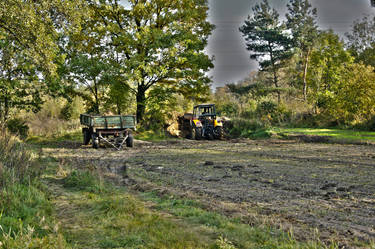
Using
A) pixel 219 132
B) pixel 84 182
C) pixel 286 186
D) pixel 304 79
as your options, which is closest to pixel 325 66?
pixel 304 79

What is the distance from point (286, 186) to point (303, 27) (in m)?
31.3

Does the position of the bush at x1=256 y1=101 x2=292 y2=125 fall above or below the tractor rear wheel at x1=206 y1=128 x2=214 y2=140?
above

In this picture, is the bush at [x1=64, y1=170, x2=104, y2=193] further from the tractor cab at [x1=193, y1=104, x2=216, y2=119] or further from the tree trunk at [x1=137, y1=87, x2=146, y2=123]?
the tree trunk at [x1=137, y1=87, x2=146, y2=123]

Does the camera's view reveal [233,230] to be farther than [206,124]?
No

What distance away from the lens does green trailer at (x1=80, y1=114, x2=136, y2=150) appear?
15.1 metres

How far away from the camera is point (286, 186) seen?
20.7 feet

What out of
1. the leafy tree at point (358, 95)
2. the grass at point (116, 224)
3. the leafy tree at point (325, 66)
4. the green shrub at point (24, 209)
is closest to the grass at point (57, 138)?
the grass at point (116, 224)

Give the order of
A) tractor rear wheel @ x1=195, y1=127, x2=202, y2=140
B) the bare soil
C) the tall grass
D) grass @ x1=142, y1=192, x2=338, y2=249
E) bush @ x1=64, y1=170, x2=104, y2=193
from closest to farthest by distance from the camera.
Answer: the tall grass < grass @ x1=142, y1=192, x2=338, y2=249 < the bare soil < bush @ x1=64, y1=170, x2=104, y2=193 < tractor rear wheel @ x1=195, y1=127, x2=202, y2=140

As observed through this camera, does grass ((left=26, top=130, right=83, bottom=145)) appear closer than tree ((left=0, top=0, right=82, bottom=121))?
No

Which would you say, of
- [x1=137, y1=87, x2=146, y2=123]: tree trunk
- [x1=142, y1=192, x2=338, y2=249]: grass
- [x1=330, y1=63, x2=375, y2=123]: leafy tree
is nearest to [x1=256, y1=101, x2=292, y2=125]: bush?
[x1=330, y1=63, x2=375, y2=123]: leafy tree

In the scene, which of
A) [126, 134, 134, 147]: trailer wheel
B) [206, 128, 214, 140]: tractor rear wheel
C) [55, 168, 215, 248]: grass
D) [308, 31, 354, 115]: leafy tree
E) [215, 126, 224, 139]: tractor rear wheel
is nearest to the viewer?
[55, 168, 215, 248]: grass

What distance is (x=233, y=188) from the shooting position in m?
6.31

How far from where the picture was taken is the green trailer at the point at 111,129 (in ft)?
49.5

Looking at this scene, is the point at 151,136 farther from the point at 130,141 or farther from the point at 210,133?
the point at 130,141
